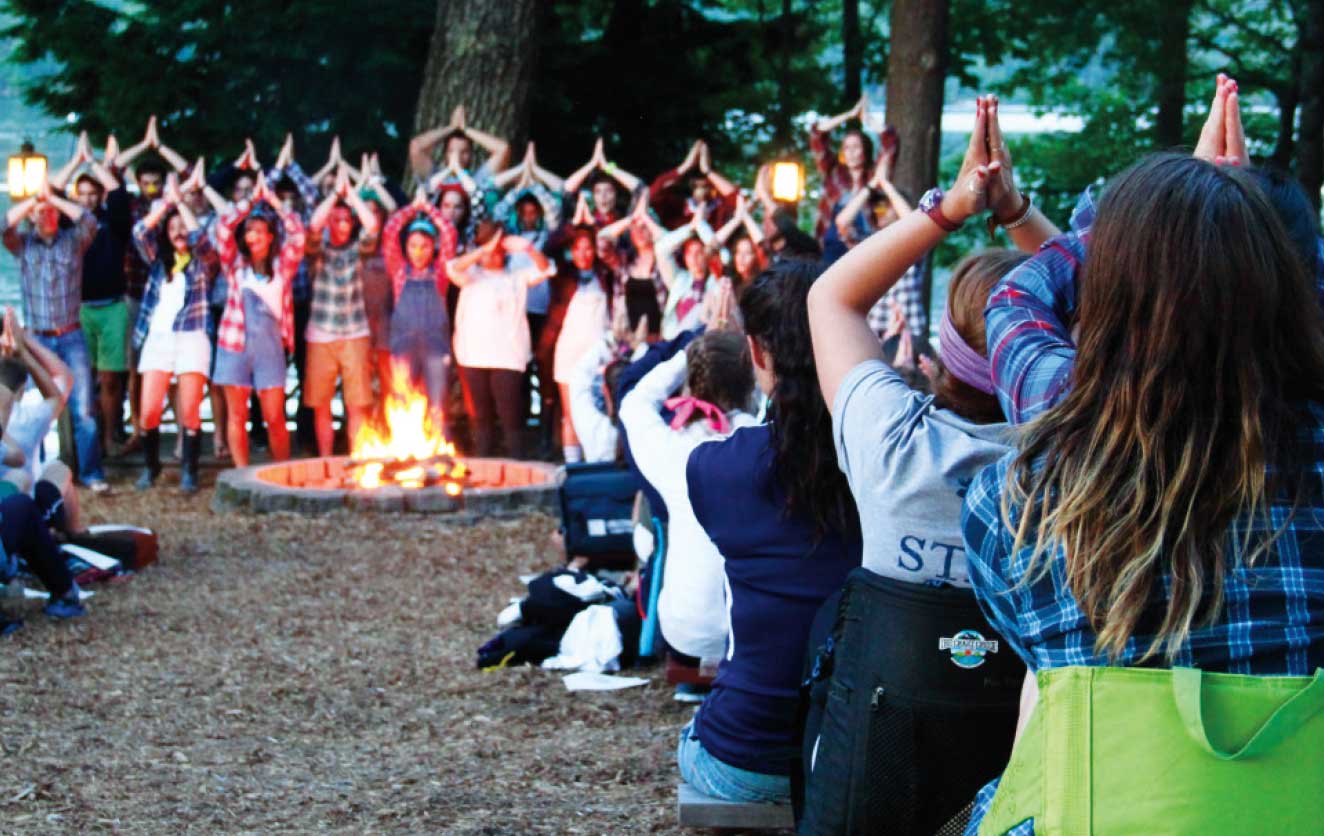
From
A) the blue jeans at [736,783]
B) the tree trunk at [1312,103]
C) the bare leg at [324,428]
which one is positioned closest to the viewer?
the blue jeans at [736,783]

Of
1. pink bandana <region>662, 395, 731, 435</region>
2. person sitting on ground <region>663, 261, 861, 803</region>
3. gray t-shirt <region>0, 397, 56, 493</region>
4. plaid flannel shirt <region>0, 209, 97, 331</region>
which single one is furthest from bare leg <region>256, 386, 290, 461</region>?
person sitting on ground <region>663, 261, 861, 803</region>

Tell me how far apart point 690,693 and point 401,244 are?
6151mm

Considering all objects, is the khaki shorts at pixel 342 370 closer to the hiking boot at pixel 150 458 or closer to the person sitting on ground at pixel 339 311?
the person sitting on ground at pixel 339 311

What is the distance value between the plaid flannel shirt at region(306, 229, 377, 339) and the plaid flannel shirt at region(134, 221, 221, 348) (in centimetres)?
64

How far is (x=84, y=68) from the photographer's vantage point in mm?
15953

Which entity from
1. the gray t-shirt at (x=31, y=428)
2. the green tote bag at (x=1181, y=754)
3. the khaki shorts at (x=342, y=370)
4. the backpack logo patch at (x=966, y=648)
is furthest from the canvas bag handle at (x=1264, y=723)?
the khaki shorts at (x=342, y=370)

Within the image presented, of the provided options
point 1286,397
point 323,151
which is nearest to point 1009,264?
point 1286,397

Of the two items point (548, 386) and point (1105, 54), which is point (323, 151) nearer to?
point (548, 386)

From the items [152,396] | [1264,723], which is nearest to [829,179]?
[152,396]

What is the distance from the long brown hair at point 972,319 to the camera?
289 centimetres

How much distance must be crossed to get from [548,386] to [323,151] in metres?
4.90

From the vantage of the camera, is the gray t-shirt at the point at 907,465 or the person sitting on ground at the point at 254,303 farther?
the person sitting on ground at the point at 254,303

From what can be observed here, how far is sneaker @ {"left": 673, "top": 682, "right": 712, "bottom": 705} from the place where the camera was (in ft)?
19.7

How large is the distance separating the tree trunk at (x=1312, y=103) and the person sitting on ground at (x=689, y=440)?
469 inches
